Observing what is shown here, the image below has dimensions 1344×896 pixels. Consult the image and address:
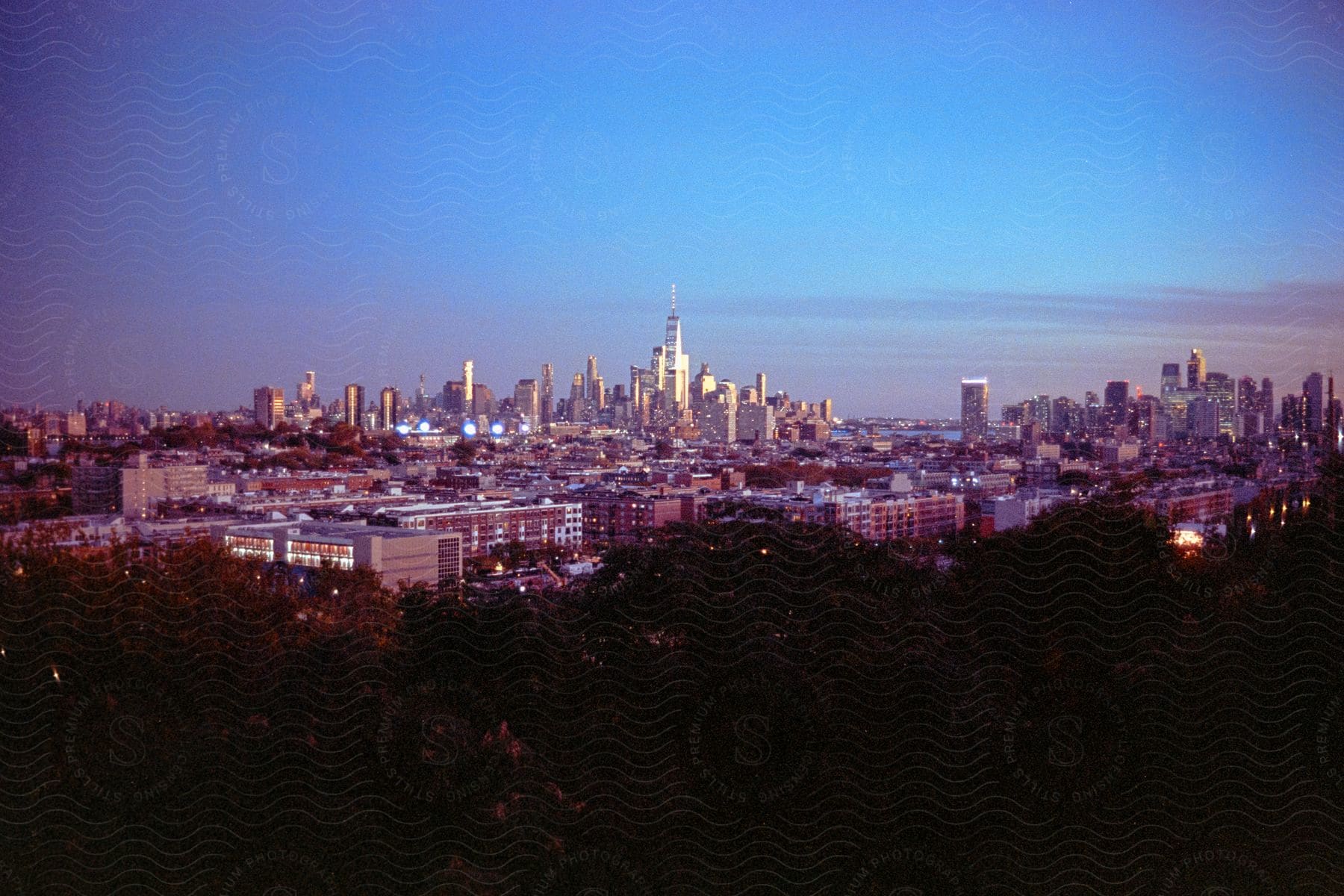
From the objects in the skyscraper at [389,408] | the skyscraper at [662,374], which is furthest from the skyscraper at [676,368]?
the skyscraper at [389,408]

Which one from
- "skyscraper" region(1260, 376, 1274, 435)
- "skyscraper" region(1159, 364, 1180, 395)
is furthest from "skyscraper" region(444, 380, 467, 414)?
"skyscraper" region(1260, 376, 1274, 435)

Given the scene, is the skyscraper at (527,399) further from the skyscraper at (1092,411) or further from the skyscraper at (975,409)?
the skyscraper at (1092,411)

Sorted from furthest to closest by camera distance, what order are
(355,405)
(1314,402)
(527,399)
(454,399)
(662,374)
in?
1. (527,399)
2. (662,374)
3. (454,399)
4. (355,405)
5. (1314,402)

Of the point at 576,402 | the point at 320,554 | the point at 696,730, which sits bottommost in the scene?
the point at 696,730

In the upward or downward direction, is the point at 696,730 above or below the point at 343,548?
below

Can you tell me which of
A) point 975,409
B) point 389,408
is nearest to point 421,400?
point 389,408

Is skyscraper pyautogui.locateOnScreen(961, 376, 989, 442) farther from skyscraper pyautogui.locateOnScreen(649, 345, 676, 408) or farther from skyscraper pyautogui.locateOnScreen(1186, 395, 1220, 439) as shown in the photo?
skyscraper pyautogui.locateOnScreen(649, 345, 676, 408)

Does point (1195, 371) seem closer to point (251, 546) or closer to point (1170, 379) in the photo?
point (1170, 379)
